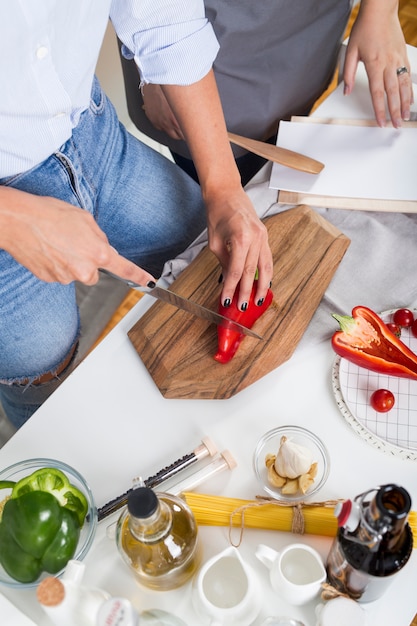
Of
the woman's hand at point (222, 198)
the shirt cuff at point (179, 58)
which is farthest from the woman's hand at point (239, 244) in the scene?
the shirt cuff at point (179, 58)

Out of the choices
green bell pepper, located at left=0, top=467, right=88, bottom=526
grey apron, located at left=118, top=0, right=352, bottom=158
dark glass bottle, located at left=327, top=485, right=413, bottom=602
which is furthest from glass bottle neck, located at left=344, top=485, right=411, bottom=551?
grey apron, located at left=118, top=0, right=352, bottom=158

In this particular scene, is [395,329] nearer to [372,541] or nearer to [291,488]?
[291,488]

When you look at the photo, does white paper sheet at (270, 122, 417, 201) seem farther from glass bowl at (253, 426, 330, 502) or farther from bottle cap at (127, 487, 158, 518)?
bottle cap at (127, 487, 158, 518)

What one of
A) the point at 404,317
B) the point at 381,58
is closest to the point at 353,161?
the point at 381,58

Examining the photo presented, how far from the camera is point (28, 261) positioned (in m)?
0.86

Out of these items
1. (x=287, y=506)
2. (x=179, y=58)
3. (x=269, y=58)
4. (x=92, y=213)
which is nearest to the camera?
(x=287, y=506)

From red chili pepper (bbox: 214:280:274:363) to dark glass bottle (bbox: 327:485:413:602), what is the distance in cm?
32

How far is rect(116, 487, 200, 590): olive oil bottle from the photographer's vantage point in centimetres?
61

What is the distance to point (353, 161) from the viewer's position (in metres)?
1.05

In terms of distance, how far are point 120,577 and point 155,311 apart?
1.25 feet

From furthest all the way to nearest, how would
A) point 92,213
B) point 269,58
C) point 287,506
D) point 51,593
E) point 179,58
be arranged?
point 269,58 → point 92,213 → point 179,58 → point 287,506 → point 51,593

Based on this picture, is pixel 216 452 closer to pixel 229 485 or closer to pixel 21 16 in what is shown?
pixel 229 485

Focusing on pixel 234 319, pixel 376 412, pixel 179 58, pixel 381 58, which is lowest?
pixel 376 412

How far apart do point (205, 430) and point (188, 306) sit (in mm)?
179
